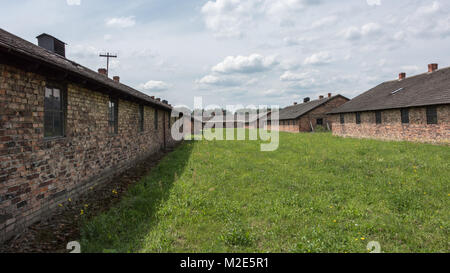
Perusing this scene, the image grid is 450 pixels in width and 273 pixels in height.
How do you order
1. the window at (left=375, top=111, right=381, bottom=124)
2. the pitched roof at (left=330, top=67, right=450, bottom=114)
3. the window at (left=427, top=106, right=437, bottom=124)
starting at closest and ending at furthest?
the window at (left=427, top=106, right=437, bottom=124) → the pitched roof at (left=330, top=67, right=450, bottom=114) → the window at (left=375, top=111, right=381, bottom=124)

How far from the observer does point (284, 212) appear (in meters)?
5.19

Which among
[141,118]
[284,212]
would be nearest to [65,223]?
[284,212]

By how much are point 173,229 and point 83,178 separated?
3903mm

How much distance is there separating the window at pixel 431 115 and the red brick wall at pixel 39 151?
1851cm

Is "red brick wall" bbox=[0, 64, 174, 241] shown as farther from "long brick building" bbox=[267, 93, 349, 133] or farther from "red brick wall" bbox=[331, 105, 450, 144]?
"long brick building" bbox=[267, 93, 349, 133]

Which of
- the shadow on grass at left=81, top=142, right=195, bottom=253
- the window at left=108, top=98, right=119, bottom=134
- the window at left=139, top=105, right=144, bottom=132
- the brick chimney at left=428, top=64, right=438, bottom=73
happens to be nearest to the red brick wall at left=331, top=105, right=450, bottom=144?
the brick chimney at left=428, top=64, right=438, bottom=73

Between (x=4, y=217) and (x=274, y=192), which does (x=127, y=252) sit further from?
(x=274, y=192)

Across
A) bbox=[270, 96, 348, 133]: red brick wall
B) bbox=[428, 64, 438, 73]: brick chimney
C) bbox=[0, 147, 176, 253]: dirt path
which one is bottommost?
bbox=[0, 147, 176, 253]: dirt path

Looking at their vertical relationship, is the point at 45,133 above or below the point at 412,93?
below

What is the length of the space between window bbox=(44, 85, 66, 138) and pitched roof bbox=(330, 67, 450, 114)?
727 inches

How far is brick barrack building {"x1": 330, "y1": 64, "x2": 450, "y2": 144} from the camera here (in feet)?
46.9

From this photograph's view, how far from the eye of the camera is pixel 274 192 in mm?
6609

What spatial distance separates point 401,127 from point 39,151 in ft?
68.0

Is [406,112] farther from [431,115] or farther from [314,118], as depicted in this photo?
[314,118]
